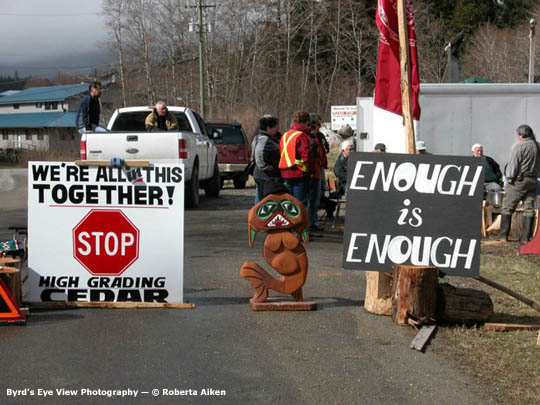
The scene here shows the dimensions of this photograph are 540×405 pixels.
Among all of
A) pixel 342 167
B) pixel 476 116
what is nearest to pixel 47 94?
pixel 476 116

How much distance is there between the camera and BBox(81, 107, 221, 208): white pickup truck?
48.2 feet

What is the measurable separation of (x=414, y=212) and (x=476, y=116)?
449 inches

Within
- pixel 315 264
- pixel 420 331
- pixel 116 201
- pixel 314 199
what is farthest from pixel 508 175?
pixel 116 201

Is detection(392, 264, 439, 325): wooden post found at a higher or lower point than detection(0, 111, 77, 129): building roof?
lower

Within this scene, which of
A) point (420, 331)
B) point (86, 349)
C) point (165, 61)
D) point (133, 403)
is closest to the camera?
point (133, 403)

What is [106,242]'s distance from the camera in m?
7.46

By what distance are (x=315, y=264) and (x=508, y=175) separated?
400cm

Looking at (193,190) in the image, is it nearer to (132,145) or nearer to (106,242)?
(132,145)

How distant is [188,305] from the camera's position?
758 centimetres

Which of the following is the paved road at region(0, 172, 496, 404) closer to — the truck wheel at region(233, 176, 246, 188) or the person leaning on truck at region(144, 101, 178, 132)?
the person leaning on truck at region(144, 101, 178, 132)

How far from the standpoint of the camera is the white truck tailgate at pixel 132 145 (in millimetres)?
14680

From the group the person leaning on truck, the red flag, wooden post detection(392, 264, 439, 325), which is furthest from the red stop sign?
the person leaning on truck

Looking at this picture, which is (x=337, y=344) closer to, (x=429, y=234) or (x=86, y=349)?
(x=429, y=234)

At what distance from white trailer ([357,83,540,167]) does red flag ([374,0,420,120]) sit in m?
9.26
